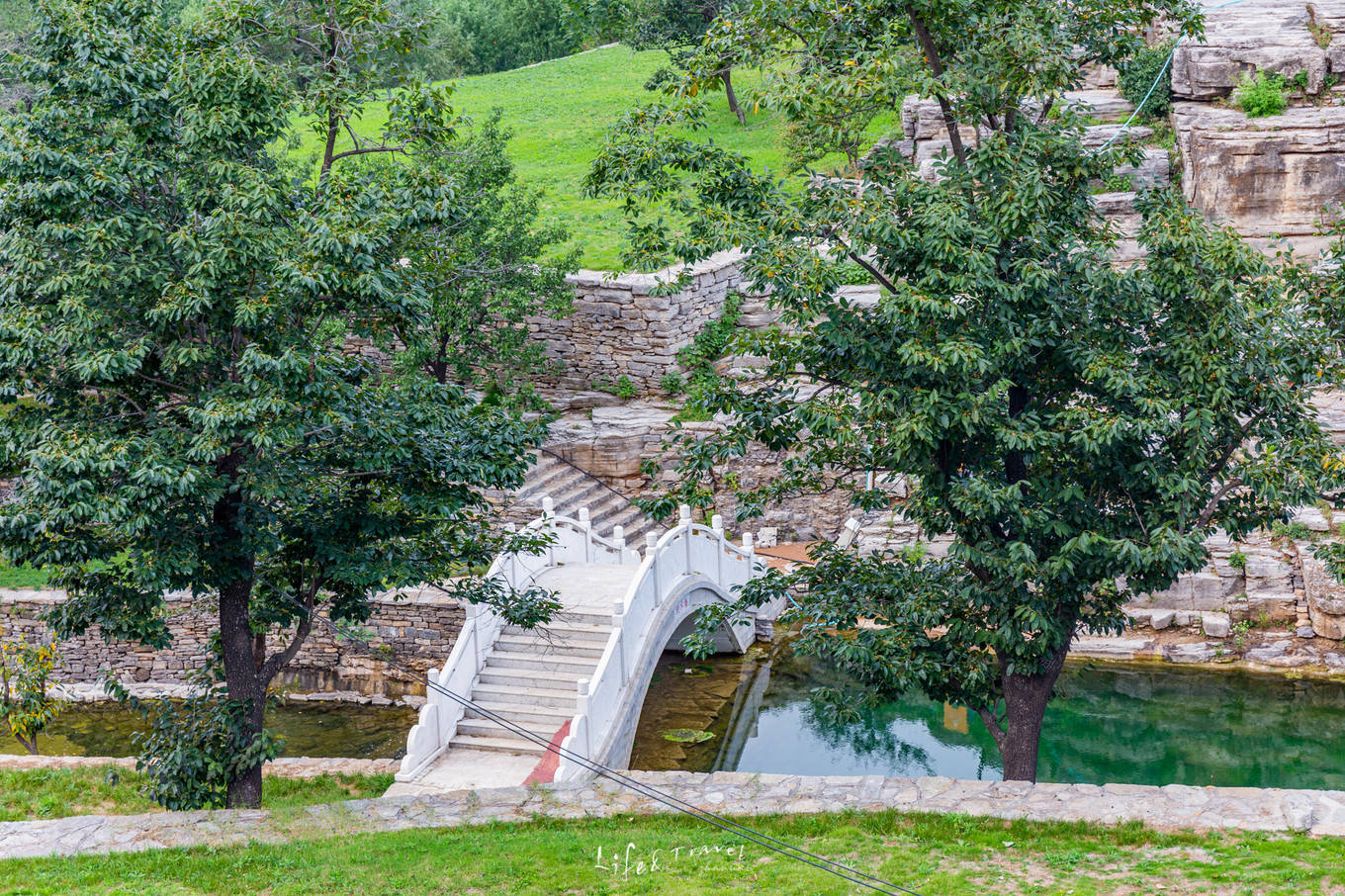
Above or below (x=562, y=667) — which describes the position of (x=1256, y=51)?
above

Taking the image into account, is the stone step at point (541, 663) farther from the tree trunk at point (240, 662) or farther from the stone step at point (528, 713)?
the tree trunk at point (240, 662)

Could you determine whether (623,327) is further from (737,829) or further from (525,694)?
(737,829)

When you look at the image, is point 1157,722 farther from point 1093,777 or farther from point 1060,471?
point 1060,471

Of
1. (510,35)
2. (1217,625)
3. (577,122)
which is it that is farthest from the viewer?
(510,35)

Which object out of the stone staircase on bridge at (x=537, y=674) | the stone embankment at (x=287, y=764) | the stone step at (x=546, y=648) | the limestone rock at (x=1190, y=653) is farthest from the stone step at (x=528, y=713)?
the limestone rock at (x=1190, y=653)

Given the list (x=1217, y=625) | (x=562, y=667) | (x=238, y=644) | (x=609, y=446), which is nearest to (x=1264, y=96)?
(x=1217, y=625)

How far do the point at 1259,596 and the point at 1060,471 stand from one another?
1131 cm

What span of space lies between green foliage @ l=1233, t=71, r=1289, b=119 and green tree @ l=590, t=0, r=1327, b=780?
13696 mm

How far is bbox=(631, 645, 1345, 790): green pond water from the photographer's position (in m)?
16.5

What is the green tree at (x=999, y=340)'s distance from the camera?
9.12 metres

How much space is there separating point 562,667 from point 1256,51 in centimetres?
1801

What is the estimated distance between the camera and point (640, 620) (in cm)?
1711

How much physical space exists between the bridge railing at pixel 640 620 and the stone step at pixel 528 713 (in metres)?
0.50

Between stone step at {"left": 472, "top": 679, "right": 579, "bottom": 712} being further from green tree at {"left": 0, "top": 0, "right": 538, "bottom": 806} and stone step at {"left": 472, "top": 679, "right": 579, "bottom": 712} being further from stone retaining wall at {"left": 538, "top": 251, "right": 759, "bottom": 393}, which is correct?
stone retaining wall at {"left": 538, "top": 251, "right": 759, "bottom": 393}
